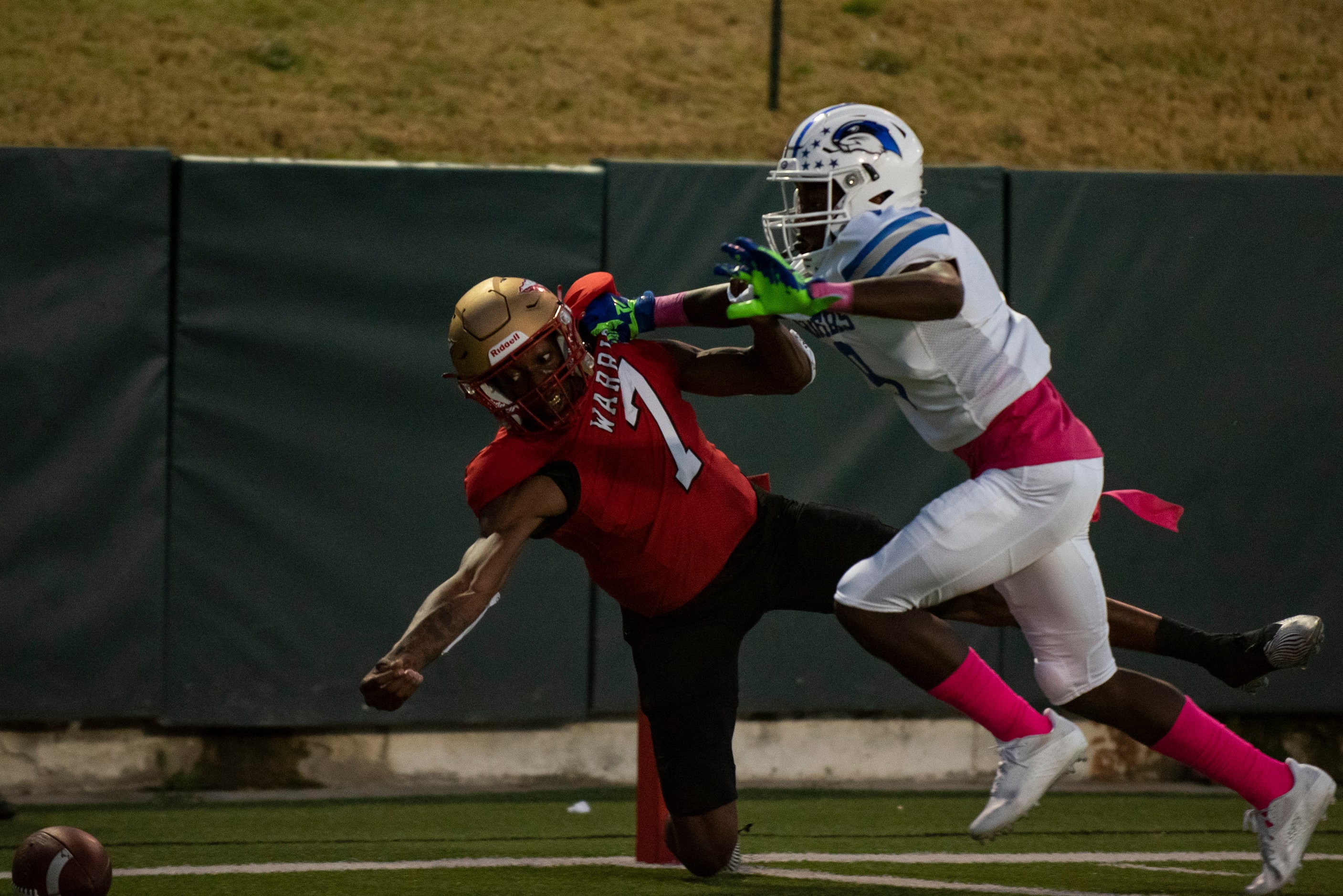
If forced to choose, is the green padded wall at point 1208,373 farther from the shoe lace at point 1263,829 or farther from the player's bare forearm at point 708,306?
the player's bare forearm at point 708,306

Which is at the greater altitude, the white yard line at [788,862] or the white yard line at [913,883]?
the white yard line at [913,883]

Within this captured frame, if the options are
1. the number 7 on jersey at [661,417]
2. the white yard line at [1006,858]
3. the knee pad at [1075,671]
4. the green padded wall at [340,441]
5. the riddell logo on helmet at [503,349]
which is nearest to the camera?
the knee pad at [1075,671]

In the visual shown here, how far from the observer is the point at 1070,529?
327cm

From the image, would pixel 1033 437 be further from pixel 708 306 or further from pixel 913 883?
pixel 913 883

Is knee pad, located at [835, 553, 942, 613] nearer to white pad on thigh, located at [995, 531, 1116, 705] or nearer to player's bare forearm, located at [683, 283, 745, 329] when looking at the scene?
white pad on thigh, located at [995, 531, 1116, 705]

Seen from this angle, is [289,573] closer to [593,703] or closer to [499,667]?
[499,667]

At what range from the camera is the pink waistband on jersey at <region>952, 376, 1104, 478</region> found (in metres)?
3.27

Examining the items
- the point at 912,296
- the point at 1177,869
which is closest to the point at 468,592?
the point at 912,296

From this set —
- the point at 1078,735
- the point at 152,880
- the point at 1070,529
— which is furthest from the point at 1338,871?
the point at 152,880

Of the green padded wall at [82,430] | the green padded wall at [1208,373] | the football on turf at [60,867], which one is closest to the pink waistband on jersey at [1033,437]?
the football on turf at [60,867]

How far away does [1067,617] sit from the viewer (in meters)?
3.35

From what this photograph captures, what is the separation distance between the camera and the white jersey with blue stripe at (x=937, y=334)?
10.4ft

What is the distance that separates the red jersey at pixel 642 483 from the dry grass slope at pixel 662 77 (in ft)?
17.0

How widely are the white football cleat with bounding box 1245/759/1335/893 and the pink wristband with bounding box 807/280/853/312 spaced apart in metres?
1.60
